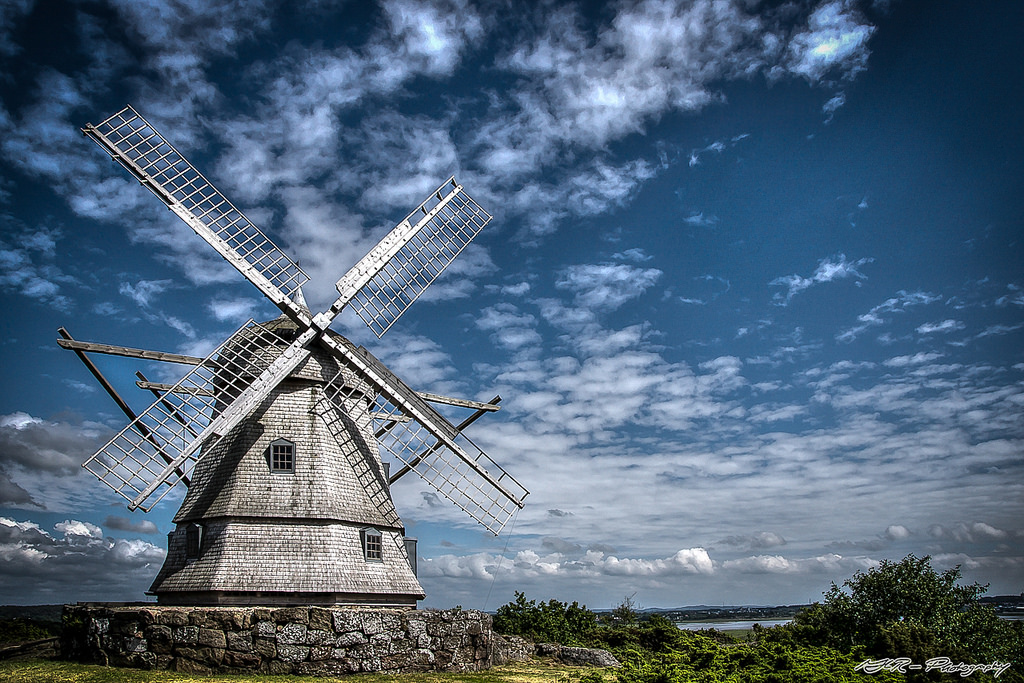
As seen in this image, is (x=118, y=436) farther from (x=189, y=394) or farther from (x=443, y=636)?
(x=443, y=636)

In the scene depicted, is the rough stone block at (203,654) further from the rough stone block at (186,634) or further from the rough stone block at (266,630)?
the rough stone block at (266,630)

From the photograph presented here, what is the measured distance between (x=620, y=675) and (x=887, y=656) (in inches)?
309

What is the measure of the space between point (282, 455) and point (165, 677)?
5725 mm

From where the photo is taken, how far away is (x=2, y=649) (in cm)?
1805

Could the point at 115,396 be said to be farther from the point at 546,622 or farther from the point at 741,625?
the point at 741,625

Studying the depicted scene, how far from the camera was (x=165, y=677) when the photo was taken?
45.4ft

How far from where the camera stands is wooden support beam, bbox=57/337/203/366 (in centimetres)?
1678

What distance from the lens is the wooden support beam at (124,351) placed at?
661 inches

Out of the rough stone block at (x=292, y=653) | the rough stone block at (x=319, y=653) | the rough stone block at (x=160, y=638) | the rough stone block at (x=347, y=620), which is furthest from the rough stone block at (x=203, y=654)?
the rough stone block at (x=347, y=620)

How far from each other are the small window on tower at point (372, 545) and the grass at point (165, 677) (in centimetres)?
337

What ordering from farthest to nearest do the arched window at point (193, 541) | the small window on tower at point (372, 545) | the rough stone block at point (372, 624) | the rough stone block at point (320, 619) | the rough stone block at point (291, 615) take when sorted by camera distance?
1. the small window on tower at point (372, 545)
2. the arched window at point (193, 541)
3. the rough stone block at point (372, 624)
4. the rough stone block at point (320, 619)
5. the rough stone block at point (291, 615)

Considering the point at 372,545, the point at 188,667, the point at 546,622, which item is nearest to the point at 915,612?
the point at 546,622

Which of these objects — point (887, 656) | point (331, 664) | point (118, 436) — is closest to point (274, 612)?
point (331, 664)

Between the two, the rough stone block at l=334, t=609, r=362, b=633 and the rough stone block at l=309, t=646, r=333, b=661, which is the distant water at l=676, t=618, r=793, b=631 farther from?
the rough stone block at l=309, t=646, r=333, b=661
